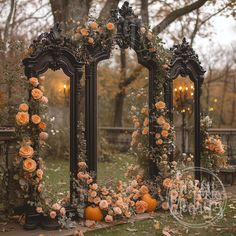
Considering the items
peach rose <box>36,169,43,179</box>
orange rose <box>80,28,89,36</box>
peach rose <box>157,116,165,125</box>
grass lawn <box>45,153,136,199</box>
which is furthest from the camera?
grass lawn <box>45,153,136,199</box>

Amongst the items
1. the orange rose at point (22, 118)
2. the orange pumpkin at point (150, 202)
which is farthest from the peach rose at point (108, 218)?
the orange rose at point (22, 118)

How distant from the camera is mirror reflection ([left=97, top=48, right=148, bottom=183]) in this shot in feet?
48.3

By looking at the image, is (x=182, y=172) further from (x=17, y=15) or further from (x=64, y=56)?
(x=17, y=15)

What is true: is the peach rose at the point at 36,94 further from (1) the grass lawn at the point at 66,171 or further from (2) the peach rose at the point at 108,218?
(1) the grass lawn at the point at 66,171

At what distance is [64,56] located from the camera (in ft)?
19.9

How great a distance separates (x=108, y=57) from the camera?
659 centimetres

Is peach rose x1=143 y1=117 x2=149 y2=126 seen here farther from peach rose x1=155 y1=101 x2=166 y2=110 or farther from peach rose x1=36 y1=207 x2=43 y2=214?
peach rose x1=36 y1=207 x2=43 y2=214

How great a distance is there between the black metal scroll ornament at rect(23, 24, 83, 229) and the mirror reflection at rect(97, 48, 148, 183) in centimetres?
538

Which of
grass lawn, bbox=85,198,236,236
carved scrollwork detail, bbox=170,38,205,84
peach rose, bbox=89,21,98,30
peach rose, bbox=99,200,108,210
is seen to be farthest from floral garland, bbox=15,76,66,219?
carved scrollwork detail, bbox=170,38,205,84

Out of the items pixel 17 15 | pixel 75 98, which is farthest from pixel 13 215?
pixel 17 15

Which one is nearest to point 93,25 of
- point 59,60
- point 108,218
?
point 59,60

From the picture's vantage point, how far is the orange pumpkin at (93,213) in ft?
20.0

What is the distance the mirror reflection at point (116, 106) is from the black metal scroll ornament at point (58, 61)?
5376 mm

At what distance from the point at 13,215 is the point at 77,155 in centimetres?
133
